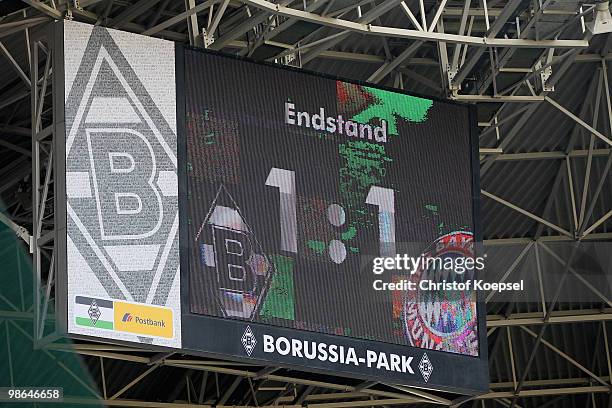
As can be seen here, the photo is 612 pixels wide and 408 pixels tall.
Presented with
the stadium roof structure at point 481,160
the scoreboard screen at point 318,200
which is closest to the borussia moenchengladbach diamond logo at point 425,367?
the scoreboard screen at point 318,200

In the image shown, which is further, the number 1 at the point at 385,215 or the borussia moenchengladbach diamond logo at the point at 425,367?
the number 1 at the point at 385,215

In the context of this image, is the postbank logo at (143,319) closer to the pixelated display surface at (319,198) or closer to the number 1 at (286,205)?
the pixelated display surface at (319,198)

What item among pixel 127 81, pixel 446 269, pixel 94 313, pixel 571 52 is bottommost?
pixel 94 313

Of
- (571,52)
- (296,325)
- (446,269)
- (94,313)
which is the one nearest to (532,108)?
(571,52)

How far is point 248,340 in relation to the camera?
1073 inches

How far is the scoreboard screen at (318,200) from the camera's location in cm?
2764

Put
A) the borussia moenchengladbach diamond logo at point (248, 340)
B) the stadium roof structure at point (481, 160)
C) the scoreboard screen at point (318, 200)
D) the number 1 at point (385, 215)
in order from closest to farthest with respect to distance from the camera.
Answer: the borussia moenchengladbach diamond logo at point (248, 340) → the scoreboard screen at point (318, 200) → the stadium roof structure at point (481, 160) → the number 1 at point (385, 215)

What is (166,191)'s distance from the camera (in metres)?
27.1

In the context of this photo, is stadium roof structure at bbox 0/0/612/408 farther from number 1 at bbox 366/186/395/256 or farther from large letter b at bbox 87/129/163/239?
number 1 at bbox 366/186/395/256

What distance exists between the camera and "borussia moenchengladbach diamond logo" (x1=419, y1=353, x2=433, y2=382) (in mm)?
29203

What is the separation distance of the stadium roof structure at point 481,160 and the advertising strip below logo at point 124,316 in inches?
30.3

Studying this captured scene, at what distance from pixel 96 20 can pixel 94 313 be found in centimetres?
579

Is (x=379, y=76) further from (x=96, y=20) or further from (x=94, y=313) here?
(x=94, y=313)

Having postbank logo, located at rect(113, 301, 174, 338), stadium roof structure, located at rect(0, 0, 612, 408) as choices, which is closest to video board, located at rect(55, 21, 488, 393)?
postbank logo, located at rect(113, 301, 174, 338)
